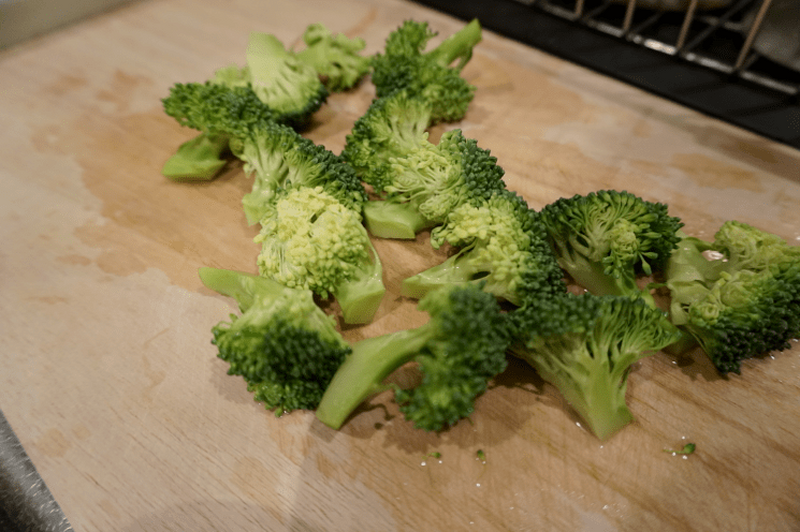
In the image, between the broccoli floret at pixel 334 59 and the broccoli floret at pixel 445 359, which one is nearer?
the broccoli floret at pixel 445 359

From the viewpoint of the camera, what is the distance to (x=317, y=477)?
→ 54.4 inches

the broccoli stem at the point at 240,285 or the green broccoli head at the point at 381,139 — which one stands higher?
the green broccoli head at the point at 381,139

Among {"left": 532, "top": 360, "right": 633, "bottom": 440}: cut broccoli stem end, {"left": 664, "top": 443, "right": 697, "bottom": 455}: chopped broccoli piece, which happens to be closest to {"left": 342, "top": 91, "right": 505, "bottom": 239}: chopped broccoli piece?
{"left": 532, "top": 360, "right": 633, "bottom": 440}: cut broccoli stem end

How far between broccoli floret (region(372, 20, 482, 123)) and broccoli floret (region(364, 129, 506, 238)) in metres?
0.46

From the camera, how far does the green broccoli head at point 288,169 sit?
1696mm

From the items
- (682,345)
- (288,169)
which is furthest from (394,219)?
(682,345)

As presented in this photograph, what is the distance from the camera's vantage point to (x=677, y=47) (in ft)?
7.75

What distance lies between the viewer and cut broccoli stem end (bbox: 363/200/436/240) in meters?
1.75

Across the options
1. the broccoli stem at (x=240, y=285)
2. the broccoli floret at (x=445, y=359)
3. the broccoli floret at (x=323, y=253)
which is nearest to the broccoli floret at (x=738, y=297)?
the broccoli floret at (x=445, y=359)

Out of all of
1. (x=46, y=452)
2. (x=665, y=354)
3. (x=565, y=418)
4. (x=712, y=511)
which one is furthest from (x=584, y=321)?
(x=46, y=452)

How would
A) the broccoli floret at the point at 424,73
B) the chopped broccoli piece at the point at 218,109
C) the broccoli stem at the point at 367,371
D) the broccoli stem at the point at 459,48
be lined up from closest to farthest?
the broccoli stem at the point at 367,371 → the chopped broccoli piece at the point at 218,109 → the broccoli floret at the point at 424,73 → the broccoli stem at the point at 459,48

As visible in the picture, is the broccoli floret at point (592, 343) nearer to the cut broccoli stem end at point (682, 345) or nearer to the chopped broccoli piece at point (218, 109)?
the cut broccoli stem end at point (682, 345)

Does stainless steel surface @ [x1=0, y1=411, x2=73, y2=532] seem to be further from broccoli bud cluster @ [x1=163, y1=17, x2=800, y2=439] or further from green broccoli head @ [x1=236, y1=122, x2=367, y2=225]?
green broccoli head @ [x1=236, y1=122, x2=367, y2=225]

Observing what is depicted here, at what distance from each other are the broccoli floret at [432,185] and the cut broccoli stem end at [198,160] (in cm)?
71
